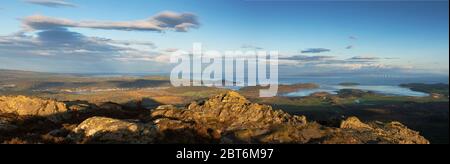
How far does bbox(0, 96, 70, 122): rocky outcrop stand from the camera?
1389 inches

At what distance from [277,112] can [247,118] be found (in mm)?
3550

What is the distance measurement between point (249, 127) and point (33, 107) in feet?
69.9

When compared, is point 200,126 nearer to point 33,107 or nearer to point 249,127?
point 249,127

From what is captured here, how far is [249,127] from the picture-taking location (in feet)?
97.9

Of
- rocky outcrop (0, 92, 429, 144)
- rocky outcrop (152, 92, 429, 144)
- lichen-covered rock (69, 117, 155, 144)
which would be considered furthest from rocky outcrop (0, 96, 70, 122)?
lichen-covered rock (69, 117, 155, 144)

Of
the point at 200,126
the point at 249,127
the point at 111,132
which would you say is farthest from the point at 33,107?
the point at 249,127

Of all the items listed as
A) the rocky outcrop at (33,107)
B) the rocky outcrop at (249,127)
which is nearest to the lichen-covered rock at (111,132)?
the rocky outcrop at (249,127)

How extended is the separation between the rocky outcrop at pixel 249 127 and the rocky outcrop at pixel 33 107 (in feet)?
30.9

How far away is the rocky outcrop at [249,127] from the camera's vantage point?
1017 inches

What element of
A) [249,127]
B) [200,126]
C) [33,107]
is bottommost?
[249,127]

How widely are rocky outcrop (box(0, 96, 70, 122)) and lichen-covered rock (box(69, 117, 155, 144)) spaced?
1043 centimetres
